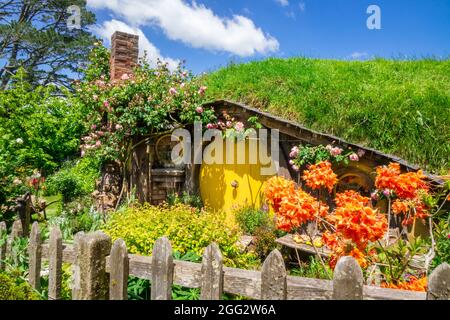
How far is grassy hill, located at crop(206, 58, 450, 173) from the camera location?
252 inches

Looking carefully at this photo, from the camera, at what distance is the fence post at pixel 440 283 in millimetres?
1602

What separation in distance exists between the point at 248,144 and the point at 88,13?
19.4m

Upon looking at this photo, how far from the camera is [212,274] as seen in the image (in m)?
2.10

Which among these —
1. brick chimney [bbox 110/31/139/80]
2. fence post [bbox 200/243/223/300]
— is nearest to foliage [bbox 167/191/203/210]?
brick chimney [bbox 110/31/139/80]

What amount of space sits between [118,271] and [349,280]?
1.54m

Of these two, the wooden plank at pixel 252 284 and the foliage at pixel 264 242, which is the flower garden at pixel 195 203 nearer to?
the foliage at pixel 264 242

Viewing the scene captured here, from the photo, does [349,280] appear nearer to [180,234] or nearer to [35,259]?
[180,234]

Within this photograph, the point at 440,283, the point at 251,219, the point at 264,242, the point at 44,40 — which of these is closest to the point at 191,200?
the point at 251,219

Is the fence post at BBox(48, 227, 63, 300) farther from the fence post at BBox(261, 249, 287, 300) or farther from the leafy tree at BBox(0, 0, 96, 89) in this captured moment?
the leafy tree at BBox(0, 0, 96, 89)

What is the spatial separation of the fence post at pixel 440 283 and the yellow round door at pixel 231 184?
5895 mm

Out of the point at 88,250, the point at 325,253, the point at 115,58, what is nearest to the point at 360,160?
the point at 325,253

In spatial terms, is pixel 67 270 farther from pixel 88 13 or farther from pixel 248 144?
pixel 88 13

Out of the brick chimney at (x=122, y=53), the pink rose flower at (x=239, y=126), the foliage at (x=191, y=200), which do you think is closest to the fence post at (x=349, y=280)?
the pink rose flower at (x=239, y=126)

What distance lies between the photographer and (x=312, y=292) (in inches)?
73.0
